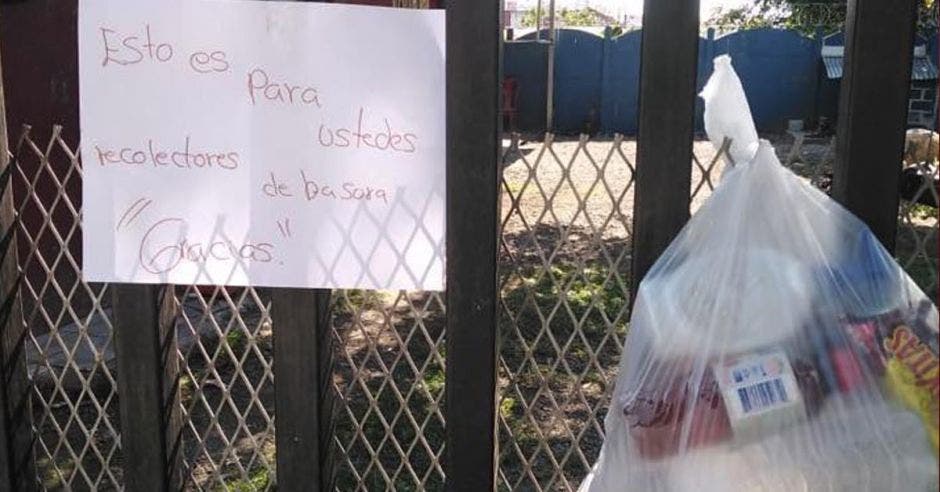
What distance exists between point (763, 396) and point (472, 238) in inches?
25.7

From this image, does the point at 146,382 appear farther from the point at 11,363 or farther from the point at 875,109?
the point at 875,109

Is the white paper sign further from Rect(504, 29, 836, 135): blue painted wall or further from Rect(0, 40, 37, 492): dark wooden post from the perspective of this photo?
Rect(504, 29, 836, 135): blue painted wall

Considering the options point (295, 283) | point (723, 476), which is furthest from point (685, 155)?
point (295, 283)

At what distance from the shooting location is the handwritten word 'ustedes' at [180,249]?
200 centimetres

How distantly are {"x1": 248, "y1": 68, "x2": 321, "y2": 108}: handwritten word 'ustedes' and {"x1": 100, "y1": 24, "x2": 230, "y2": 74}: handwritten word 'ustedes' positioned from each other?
6cm

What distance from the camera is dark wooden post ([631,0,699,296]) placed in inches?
72.1

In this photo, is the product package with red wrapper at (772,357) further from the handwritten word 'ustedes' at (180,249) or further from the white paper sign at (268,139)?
the handwritten word 'ustedes' at (180,249)

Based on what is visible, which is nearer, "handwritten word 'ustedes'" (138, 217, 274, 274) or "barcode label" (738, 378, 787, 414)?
"barcode label" (738, 378, 787, 414)

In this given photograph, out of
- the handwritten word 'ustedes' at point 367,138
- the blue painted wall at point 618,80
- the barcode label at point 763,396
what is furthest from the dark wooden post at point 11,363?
the blue painted wall at point 618,80

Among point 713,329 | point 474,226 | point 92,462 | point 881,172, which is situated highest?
point 881,172

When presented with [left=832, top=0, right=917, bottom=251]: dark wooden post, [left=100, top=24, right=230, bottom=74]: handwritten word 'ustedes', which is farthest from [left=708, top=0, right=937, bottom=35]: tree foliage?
[left=100, top=24, right=230, bottom=74]: handwritten word 'ustedes'

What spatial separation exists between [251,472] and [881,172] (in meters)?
2.52

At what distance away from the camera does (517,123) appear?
60.0 ft

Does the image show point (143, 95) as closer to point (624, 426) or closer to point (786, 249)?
point (624, 426)
